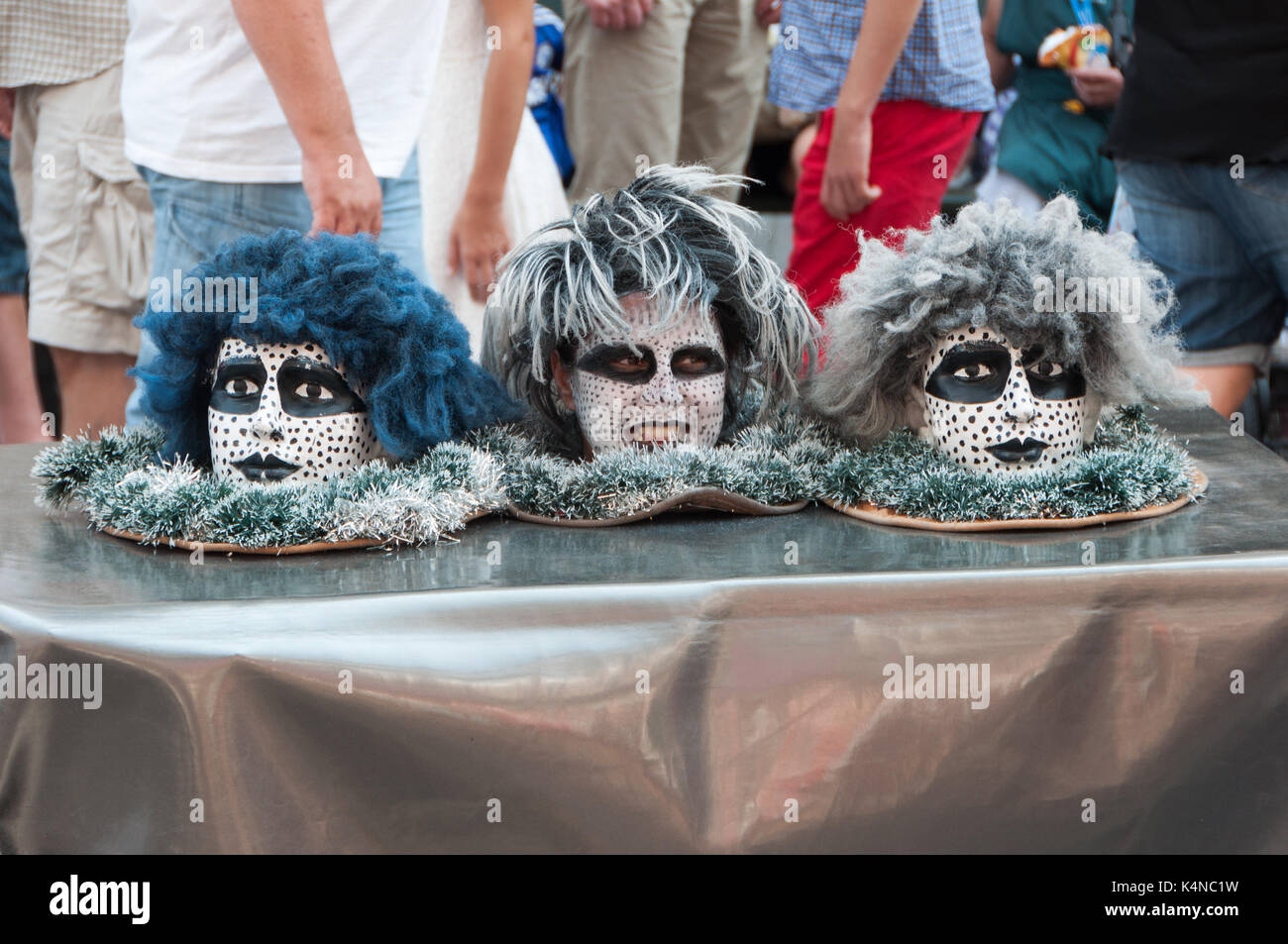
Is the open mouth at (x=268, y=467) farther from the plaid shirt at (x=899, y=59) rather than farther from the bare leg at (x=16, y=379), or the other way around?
the bare leg at (x=16, y=379)

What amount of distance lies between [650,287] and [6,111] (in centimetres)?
148

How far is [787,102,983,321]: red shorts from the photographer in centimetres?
217

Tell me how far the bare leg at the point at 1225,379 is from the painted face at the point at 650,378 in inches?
35.9

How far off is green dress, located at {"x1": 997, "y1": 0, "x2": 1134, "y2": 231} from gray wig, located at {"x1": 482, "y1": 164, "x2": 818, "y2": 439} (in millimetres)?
1371

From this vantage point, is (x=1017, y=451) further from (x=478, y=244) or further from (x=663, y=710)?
(x=478, y=244)

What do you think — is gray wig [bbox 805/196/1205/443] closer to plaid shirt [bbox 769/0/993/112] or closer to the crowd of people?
the crowd of people

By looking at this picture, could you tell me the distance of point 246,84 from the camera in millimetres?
1600

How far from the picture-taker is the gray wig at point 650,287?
1444 mm

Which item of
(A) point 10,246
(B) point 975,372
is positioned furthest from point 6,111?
(B) point 975,372

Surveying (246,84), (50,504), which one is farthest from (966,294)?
(50,504)

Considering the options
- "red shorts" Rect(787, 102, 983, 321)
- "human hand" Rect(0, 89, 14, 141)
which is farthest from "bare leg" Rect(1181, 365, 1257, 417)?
"human hand" Rect(0, 89, 14, 141)

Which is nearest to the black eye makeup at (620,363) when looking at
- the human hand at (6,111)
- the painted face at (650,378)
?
the painted face at (650,378)
